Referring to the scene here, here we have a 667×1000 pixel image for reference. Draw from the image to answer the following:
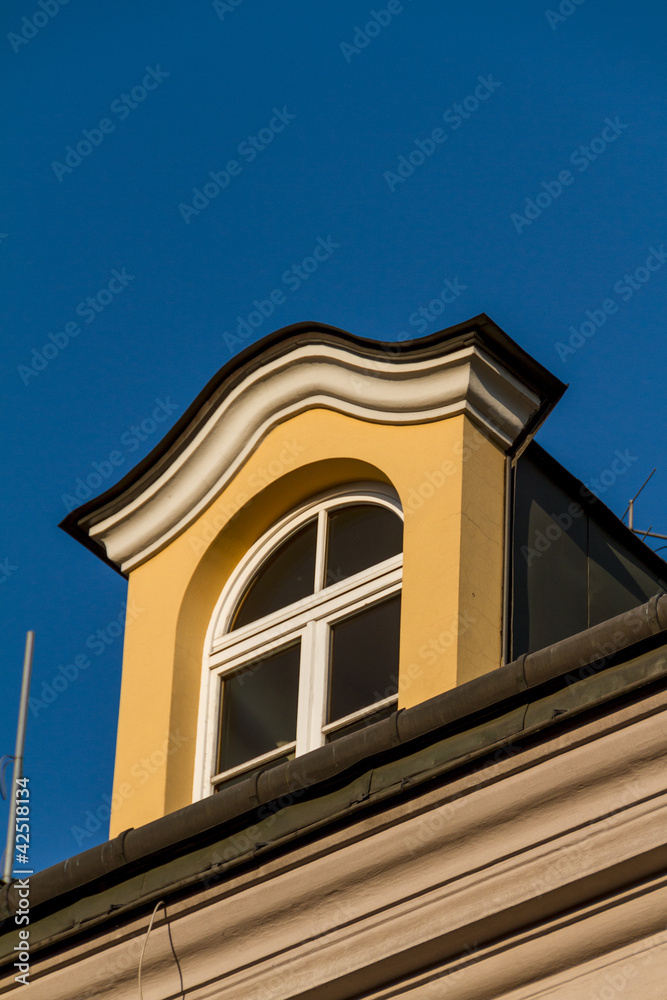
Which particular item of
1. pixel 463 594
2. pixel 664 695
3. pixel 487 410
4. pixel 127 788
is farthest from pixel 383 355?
pixel 664 695

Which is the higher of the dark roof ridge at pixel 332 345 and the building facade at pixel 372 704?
the dark roof ridge at pixel 332 345

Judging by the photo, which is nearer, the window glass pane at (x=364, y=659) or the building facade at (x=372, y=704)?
the building facade at (x=372, y=704)

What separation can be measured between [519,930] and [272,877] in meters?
0.96

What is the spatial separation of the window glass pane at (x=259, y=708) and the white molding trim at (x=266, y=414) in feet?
2.97

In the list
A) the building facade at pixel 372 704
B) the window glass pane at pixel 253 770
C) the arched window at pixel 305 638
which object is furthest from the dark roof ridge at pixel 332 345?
the window glass pane at pixel 253 770

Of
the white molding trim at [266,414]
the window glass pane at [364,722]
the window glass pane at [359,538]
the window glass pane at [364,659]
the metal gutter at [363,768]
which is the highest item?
the white molding trim at [266,414]

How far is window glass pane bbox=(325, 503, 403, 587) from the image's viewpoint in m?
7.46

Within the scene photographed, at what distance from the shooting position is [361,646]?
727 cm

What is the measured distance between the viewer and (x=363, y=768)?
5.88 metres

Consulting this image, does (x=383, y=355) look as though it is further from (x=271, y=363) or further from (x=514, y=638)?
(x=514, y=638)

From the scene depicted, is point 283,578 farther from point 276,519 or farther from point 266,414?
point 266,414

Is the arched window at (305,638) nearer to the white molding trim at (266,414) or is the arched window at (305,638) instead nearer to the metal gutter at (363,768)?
the white molding trim at (266,414)

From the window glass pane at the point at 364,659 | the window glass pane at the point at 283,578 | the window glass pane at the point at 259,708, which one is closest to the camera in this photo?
the window glass pane at the point at 364,659

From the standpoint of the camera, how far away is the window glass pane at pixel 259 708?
7398 mm
